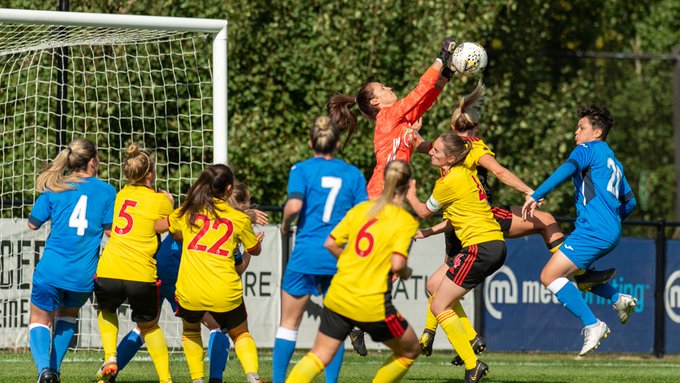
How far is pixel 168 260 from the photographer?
9.34m

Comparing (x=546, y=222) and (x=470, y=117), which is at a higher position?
(x=470, y=117)

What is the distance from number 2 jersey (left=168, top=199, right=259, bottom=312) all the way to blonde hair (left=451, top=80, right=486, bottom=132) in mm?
2515

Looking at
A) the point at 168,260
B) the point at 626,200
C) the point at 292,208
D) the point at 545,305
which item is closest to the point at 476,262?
the point at 626,200

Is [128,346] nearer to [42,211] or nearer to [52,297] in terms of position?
[52,297]

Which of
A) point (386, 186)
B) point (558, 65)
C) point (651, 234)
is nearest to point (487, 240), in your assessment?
point (386, 186)

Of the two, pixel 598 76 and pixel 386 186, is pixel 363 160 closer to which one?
pixel 386 186

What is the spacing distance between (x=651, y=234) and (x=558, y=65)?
17.5 feet

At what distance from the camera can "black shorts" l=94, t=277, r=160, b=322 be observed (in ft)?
27.9

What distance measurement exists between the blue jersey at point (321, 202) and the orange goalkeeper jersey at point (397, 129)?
4.86 feet

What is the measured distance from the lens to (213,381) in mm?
8273

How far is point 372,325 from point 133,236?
2.37 m

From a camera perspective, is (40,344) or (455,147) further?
(455,147)

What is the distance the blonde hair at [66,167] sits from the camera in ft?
28.1

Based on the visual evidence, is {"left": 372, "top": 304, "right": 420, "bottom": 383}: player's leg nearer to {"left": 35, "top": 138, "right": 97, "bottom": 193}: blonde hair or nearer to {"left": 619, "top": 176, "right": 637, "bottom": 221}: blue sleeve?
{"left": 35, "top": 138, "right": 97, "bottom": 193}: blonde hair
